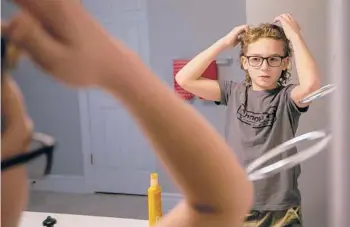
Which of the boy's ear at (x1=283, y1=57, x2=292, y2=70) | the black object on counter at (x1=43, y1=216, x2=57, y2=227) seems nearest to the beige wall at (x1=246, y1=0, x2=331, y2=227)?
the boy's ear at (x1=283, y1=57, x2=292, y2=70)

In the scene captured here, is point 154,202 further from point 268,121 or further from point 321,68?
point 321,68

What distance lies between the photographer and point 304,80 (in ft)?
3.00

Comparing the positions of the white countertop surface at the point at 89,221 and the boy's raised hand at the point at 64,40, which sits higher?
the boy's raised hand at the point at 64,40

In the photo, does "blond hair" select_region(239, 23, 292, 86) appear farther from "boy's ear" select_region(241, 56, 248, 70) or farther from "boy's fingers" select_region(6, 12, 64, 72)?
"boy's fingers" select_region(6, 12, 64, 72)

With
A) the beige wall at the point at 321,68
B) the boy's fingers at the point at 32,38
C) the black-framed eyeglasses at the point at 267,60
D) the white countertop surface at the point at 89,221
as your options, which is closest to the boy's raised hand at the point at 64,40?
the boy's fingers at the point at 32,38

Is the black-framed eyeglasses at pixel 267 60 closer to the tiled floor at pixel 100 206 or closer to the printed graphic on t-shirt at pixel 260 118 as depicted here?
the printed graphic on t-shirt at pixel 260 118

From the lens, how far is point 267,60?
35.7 inches

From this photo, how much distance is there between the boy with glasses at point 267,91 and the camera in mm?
902

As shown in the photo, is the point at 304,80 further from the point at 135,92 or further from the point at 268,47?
the point at 135,92

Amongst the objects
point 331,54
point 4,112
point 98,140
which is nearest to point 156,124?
point 4,112

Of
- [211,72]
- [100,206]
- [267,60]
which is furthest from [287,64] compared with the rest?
[100,206]

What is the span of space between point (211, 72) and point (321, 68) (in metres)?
0.27

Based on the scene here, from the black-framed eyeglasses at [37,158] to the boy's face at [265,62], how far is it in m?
0.49

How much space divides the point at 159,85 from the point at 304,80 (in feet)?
1.52
